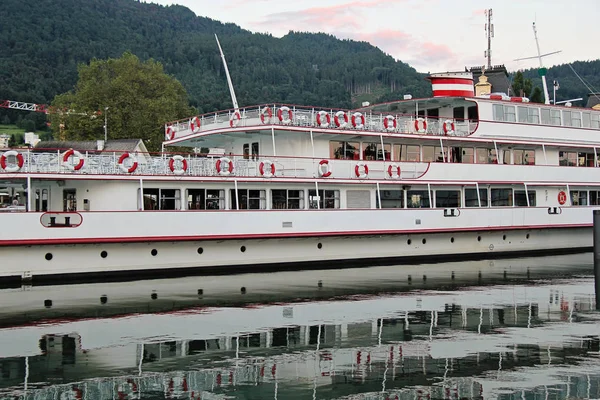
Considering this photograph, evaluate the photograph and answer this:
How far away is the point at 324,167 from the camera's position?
95.1 feet

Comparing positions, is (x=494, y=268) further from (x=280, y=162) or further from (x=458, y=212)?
(x=280, y=162)

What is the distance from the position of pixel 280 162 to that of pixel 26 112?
13245 centimetres

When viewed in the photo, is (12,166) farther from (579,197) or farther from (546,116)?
(579,197)

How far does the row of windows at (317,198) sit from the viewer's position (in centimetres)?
2678

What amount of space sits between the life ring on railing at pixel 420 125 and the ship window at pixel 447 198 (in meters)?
2.76

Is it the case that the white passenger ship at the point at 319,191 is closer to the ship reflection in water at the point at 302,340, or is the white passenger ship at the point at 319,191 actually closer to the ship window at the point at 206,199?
the ship window at the point at 206,199

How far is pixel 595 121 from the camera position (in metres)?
38.1

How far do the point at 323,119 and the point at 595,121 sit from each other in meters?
16.7

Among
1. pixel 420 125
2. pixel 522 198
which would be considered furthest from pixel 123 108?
pixel 522 198

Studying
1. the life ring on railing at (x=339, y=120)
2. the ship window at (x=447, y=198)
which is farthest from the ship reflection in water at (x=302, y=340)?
the life ring on railing at (x=339, y=120)

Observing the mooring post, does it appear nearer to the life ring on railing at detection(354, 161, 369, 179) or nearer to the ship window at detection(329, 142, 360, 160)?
the life ring on railing at detection(354, 161, 369, 179)

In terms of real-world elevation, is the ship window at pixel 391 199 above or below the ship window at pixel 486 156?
below

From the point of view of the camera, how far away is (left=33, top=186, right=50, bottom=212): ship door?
→ 85.1ft

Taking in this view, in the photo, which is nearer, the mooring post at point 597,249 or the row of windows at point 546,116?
the mooring post at point 597,249
